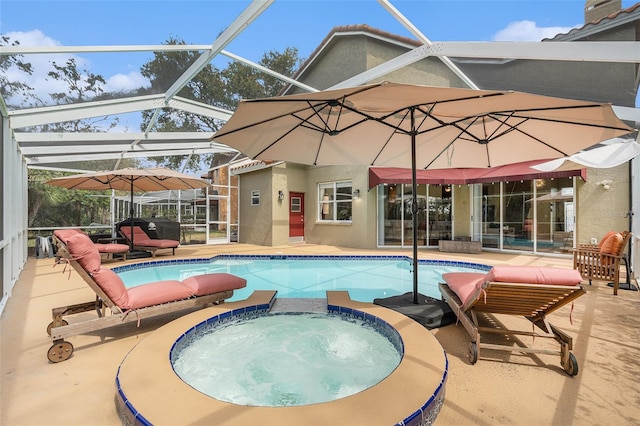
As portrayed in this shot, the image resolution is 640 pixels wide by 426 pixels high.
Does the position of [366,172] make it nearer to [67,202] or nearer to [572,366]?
[572,366]

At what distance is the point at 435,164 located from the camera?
6961 mm

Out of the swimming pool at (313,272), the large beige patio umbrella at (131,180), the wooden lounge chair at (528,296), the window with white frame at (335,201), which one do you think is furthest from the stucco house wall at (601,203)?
the large beige patio umbrella at (131,180)

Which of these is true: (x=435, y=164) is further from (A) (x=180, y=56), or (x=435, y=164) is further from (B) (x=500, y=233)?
(B) (x=500, y=233)

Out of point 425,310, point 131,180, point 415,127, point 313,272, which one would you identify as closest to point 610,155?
point 415,127

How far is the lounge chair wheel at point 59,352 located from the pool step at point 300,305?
2.60 metres

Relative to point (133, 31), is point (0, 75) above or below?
below

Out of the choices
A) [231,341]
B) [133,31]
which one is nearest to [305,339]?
[231,341]

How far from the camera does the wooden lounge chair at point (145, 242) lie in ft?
36.5

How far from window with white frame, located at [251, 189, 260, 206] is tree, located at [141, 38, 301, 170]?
13.0 feet

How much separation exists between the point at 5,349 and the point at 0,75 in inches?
167

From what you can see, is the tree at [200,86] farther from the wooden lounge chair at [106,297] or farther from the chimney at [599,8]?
the chimney at [599,8]

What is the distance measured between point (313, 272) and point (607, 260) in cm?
703

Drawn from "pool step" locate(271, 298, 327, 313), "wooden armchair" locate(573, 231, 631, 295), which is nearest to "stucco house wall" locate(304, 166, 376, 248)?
"wooden armchair" locate(573, 231, 631, 295)

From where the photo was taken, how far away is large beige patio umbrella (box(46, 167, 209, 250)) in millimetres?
9602
